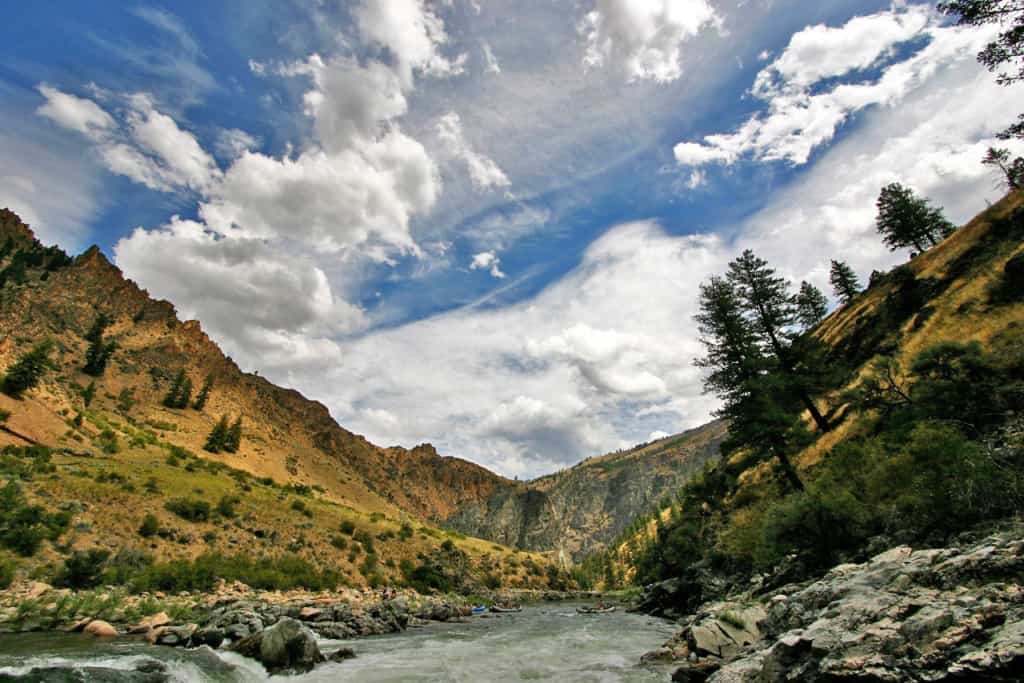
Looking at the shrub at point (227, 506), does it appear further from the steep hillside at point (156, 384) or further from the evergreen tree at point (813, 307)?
the evergreen tree at point (813, 307)

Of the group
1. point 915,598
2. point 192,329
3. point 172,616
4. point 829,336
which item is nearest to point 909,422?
point 915,598

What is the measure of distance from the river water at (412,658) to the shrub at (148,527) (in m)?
17.5

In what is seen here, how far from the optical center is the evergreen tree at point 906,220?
173ft

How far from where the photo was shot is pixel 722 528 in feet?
110

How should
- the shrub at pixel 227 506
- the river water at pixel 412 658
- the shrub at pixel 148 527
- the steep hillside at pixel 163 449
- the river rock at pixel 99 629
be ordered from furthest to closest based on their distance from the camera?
1. the shrub at pixel 227 506
2. the steep hillside at pixel 163 449
3. the shrub at pixel 148 527
4. the river rock at pixel 99 629
5. the river water at pixel 412 658

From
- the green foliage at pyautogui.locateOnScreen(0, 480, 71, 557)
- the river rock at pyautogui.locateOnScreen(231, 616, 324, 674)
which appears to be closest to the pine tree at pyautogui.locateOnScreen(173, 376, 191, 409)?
the green foliage at pyautogui.locateOnScreen(0, 480, 71, 557)

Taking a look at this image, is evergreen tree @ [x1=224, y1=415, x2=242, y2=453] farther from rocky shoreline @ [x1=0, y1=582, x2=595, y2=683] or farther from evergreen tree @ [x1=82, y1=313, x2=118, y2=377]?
rocky shoreline @ [x1=0, y1=582, x2=595, y2=683]

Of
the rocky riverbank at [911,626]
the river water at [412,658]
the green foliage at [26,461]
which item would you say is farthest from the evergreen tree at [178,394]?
the rocky riverbank at [911,626]

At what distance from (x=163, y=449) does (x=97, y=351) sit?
34.9 m

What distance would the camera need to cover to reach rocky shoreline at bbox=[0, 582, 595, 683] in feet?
43.7

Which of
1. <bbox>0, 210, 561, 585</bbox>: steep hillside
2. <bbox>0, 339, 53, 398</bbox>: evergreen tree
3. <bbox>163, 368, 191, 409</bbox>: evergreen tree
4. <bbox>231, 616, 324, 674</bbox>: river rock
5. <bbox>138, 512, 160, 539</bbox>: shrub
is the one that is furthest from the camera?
<bbox>163, 368, 191, 409</bbox>: evergreen tree

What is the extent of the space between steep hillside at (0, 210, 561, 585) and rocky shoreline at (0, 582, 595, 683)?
22.1 feet

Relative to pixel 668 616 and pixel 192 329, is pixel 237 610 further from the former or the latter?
pixel 192 329

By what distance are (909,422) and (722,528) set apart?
776 inches
